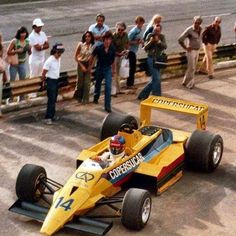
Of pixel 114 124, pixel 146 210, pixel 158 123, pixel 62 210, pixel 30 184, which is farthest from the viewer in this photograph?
pixel 158 123

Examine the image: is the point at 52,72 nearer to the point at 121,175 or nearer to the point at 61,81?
the point at 61,81

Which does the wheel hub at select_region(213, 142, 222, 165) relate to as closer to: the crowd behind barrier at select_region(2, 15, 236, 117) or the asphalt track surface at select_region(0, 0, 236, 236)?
the asphalt track surface at select_region(0, 0, 236, 236)

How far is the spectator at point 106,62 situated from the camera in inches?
560

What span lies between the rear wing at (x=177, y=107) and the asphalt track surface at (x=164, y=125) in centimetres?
86

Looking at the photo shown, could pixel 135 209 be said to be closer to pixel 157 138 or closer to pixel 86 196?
pixel 86 196

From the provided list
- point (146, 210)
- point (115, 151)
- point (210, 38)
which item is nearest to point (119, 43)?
point (210, 38)

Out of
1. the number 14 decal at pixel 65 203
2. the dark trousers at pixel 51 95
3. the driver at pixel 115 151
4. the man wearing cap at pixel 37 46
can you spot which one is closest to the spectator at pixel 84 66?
the man wearing cap at pixel 37 46

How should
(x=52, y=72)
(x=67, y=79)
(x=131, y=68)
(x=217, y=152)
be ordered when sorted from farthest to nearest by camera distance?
1. (x=131, y=68)
2. (x=67, y=79)
3. (x=52, y=72)
4. (x=217, y=152)

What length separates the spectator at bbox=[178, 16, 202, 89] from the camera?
52.9ft

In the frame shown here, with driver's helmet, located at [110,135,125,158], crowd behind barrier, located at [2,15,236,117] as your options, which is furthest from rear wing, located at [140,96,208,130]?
crowd behind barrier, located at [2,15,236,117]

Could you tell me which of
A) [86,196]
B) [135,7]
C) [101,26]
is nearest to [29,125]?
[101,26]

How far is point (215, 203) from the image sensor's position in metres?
10.4

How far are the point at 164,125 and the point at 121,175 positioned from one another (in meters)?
4.05

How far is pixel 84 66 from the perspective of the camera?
48.2ft
